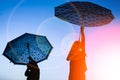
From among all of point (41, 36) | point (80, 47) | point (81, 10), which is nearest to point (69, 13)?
point (81, 10)

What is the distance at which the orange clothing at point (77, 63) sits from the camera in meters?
14.8

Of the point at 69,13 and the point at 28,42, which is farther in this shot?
the point at 28,42

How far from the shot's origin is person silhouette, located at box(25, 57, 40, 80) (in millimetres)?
15520

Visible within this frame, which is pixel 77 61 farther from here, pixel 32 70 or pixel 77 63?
pixel 32 70

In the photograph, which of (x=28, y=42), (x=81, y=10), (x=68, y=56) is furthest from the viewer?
(x=28, y=42)

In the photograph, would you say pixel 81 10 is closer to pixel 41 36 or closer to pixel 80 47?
pixel 80 47

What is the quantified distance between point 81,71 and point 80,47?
1420 millimetres

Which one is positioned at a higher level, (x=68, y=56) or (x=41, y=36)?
(x=41, y=36)

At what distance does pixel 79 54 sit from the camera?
14.9 m

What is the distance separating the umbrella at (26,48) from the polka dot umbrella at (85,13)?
2520mm

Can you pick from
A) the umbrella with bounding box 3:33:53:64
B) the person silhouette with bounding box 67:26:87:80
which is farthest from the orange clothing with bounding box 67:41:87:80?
the umbrella with bounding box 3:33:53:64

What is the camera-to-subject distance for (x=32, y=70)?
15.7m

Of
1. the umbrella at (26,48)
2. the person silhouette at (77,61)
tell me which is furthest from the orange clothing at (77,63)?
the umbrella at (26,48)

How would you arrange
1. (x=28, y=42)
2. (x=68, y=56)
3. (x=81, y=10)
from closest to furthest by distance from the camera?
(x=81, y=10)
(x=68, y=56)
(x=28, y=42)
